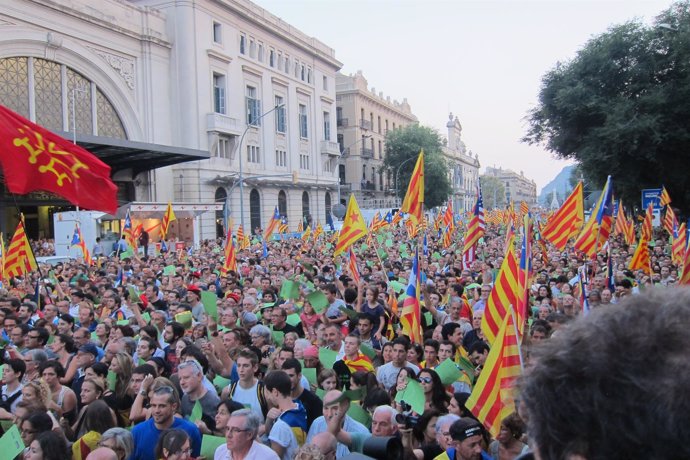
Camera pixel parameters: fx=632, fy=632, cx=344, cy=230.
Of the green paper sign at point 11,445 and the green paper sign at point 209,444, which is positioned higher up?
the green paper sign at point 11,445

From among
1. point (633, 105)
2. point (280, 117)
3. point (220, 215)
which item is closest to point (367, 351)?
point (633, 105)

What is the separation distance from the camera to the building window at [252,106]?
47.2 metres

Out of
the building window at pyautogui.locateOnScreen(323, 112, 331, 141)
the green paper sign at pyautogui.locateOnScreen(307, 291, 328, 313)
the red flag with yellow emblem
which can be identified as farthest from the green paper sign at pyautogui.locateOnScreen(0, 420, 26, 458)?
the building window at pyautogui.locateOnScreen(323, 112, 331, 141)

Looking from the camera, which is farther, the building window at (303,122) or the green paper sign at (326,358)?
the building window at (303,122)

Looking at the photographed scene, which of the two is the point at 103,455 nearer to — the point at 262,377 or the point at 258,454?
the point at 258,454

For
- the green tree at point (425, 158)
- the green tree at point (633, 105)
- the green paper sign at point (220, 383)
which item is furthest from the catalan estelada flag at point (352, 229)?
the green tree at point (425, 158)

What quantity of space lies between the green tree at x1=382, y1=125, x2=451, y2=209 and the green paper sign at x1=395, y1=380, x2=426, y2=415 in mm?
59927

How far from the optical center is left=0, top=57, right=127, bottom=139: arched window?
3050 centimetres

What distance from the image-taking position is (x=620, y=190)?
94.0ft

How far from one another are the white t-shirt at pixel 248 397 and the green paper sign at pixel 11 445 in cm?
178

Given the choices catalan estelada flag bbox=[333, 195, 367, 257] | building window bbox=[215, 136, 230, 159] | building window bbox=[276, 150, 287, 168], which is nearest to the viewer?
catalan estelada flag bbox=[333, 195, 367, 257]

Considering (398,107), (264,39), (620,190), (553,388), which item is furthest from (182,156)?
(398,107)

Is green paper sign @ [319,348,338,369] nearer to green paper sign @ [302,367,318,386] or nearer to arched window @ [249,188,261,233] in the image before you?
green paper sign @ [302,367,318,386]

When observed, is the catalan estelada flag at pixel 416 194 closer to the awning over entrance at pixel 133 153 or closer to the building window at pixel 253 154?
the awning over entrance at pixel 133 153
